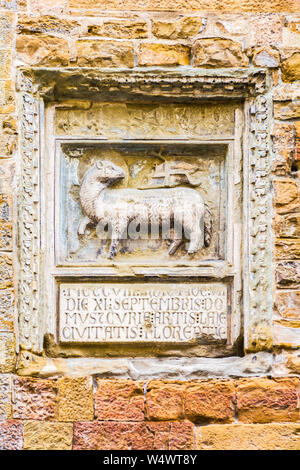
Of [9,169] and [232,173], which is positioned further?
[232,173]

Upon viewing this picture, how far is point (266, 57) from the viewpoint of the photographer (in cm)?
307

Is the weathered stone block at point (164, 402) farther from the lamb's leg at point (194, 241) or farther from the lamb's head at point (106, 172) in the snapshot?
the lamb's head at point (106, 172)

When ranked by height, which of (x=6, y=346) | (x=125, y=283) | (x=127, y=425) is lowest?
(x=127, y=425)

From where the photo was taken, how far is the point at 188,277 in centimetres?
322

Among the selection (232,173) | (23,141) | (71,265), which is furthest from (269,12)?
(71,265)

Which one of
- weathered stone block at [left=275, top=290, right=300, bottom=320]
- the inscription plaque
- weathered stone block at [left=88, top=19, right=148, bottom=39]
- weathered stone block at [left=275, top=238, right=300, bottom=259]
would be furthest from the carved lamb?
weathered stone block at [left=88, top=19, right=148, bottom=39]

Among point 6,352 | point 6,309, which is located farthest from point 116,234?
point 6,352

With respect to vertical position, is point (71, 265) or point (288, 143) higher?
point (288, 143)

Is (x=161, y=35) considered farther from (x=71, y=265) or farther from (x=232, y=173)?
(x=71, y=265)

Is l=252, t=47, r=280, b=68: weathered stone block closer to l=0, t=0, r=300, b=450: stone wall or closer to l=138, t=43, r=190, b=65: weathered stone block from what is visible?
l=0, t=0, r=300, b=450: stone wall

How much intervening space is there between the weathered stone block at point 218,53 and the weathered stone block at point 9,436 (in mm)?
2190

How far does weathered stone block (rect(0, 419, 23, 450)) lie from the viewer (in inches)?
119

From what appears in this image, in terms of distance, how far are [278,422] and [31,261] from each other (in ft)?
5.25

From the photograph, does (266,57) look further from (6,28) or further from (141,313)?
(141,313)
